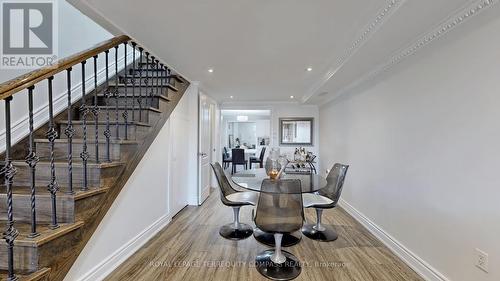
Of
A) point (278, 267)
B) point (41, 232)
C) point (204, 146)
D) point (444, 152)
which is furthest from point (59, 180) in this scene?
point (444, 152)

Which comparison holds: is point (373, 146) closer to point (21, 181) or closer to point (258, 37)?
point (258, 37)

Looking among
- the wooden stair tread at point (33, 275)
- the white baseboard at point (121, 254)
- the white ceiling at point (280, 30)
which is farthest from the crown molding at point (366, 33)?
the white baseboard at point (121, 254)

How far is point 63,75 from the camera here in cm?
263

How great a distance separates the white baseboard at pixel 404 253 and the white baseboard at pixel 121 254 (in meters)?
2.74

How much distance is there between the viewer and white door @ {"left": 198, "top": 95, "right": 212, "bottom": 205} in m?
4.30

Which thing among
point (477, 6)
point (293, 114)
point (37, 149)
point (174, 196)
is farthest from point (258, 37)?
point (293, 114)

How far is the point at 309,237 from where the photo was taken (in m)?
2.93

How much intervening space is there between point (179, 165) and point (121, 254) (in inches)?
65.9

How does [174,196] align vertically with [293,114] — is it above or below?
below

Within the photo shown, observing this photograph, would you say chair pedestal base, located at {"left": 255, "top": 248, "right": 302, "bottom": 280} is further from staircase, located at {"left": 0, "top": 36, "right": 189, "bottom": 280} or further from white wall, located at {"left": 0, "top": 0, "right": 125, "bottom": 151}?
white wall, located at {"left": 0, "top": 0, "right": 125, "bottom": 151}

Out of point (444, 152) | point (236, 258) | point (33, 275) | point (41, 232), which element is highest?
point (444, 152)

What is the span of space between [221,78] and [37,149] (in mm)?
2476

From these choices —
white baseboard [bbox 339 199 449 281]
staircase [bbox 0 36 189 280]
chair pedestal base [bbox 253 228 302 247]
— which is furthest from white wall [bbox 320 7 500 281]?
staircase [bbox 0 36 189 280]

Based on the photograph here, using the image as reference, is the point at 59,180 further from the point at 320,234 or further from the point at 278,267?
the point at 320,234
